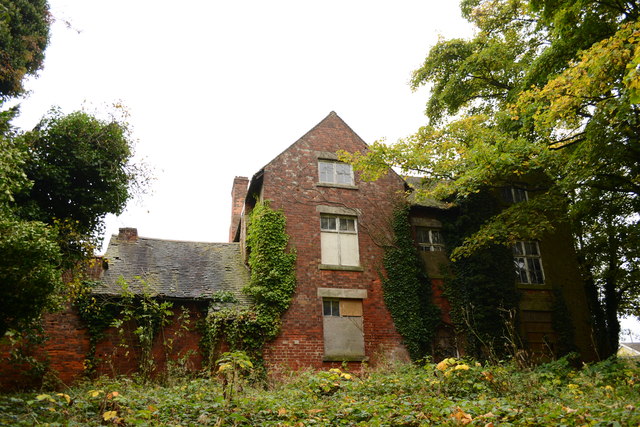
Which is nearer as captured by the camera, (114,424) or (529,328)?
(114,424)

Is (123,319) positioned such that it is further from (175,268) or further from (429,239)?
(429,239)

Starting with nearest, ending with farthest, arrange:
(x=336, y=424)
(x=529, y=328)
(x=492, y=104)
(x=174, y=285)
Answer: (x=336, y=424) → (x=174, y=285) → (x=529, y=328) → (x=492, y=104)

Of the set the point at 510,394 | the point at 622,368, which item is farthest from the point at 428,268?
the point at 510,394

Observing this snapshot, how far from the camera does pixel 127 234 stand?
1759cm

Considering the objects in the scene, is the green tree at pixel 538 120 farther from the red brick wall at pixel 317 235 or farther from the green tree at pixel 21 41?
the green tree at pixel 21 41

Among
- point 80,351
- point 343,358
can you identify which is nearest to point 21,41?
point 80,351

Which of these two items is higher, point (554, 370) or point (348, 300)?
point (348, 300)

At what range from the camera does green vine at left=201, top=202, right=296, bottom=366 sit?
13.6 m

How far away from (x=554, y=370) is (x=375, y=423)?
8.22 metres

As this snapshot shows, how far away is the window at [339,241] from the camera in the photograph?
1594cm

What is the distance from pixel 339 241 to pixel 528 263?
7569 mm

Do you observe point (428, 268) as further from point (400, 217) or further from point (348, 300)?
point (348, 300)

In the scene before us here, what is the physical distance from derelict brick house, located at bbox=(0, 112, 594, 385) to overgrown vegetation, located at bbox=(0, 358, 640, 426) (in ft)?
15.6

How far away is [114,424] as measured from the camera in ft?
20.5
